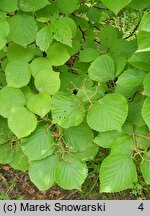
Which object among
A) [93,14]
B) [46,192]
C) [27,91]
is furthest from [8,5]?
[46,192]

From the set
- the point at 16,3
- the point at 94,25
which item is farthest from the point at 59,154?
the point at 94,25

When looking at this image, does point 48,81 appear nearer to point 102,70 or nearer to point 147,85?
point 102,70

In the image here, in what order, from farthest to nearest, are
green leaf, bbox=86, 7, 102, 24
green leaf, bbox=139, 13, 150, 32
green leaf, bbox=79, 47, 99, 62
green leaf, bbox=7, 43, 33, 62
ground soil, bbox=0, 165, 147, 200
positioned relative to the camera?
Result: ground soil, bbox=0, 165, 147, 200, green leaf, bbox=86, 7, 102, 24, green leaf, bbox=79, 47, 99, 62, green leaf, bbox=7, 43, 33, 62, green leaf, bbox=139, 13, 150, 32

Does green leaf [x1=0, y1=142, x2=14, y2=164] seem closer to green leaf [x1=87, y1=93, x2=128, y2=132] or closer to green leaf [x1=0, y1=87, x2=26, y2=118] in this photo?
green leaf [x1=0, y1=87, x2=26, y2=118]

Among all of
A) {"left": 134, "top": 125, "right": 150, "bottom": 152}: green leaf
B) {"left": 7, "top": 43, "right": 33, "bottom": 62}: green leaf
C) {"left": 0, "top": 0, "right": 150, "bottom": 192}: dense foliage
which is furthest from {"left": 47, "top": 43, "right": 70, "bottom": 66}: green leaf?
{"left": 134, "top": 125, "right": 150, "bottom": 152}: green leaf

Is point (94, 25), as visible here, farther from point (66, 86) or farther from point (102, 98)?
point (102, 98)

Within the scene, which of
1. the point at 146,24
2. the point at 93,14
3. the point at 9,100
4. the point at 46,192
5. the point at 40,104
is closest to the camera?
the point at 146,24
